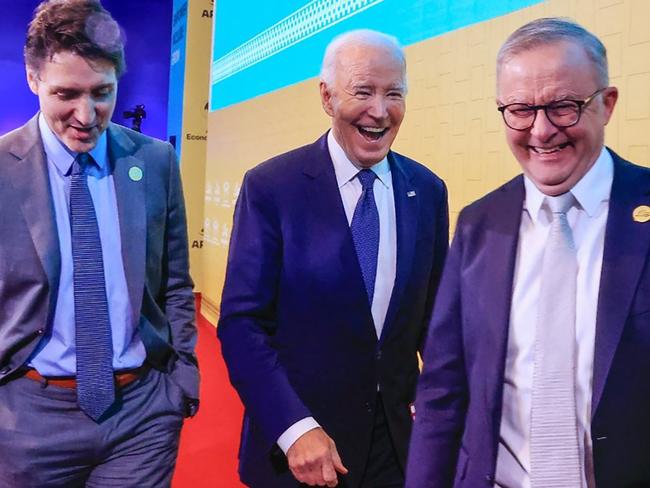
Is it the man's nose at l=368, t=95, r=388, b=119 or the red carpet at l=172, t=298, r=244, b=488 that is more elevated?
the man's nose at l=368, t=95, r=388, b=119

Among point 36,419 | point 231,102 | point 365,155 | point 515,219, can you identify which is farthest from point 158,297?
point 231,102

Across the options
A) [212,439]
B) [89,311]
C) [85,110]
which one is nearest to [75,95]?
[85,110]

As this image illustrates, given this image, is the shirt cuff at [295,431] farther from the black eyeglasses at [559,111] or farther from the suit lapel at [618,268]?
the black eyeglasses at [559,111]

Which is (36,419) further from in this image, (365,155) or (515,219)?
(515,219)

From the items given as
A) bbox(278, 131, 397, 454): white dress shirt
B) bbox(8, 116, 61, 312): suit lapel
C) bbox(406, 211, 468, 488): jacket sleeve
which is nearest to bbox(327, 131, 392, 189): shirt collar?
bbox(278, 131, 397, 454): white dress shirt

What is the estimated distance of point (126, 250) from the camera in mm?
1771

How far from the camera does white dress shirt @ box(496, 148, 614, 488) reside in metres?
1.08

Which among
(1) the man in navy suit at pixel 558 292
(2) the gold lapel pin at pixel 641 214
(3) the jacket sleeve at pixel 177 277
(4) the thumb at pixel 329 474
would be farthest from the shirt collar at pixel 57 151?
(2) the gold lapel pin at pixel 641 214

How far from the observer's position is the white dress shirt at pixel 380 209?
1.63m

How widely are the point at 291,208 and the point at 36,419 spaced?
776mm

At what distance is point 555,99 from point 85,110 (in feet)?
3.59

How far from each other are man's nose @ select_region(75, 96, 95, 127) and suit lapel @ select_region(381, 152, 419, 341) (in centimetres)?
73

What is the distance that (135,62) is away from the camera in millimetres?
8625

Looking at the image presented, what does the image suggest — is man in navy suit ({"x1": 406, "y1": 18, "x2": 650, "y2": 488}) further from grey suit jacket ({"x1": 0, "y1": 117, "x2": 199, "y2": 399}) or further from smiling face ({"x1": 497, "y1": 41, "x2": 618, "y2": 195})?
grey suit jacket ({"x1": 0, "y1": 117, "x2": 199, "y2": 399})
